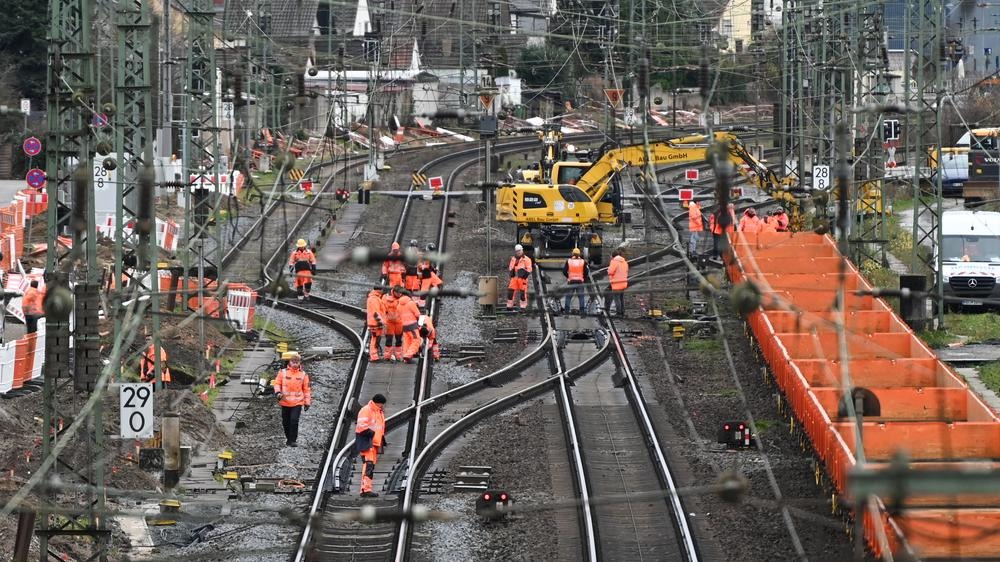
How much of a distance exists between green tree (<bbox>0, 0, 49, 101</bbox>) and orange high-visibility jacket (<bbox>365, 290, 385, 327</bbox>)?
34.9 meters

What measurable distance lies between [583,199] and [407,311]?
471 inches

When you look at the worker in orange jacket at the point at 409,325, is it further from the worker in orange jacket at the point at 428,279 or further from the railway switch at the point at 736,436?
the railway switch at the point at 736,436

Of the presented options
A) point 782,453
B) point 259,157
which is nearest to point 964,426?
point 782,453

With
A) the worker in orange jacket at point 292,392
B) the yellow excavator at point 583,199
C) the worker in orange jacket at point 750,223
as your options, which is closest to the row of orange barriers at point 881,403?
the worker in orange jacket at point 750,223

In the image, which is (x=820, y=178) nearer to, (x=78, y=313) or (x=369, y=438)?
(x=369, y=438)

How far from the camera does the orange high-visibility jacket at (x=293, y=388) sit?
20.2m

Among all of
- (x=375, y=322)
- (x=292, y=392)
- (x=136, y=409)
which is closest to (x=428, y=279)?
(x=375, y=322)

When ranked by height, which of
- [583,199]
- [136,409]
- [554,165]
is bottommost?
[136,409]

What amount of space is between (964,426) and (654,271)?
16.9 metres

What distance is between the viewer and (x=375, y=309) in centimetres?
2598

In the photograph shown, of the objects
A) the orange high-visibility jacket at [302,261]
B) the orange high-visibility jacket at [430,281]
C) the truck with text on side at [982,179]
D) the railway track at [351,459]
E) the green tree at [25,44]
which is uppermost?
the green tree at [25,44]

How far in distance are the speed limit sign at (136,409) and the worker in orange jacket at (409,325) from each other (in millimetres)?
8283

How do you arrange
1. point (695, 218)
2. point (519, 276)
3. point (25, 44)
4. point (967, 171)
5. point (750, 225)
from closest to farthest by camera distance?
point (519, 276), point (750, 225), point (695, 218), point (967, 171), point (25, 44)

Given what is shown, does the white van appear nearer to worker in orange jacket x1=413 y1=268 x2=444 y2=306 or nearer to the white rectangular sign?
the white rectangular sign
